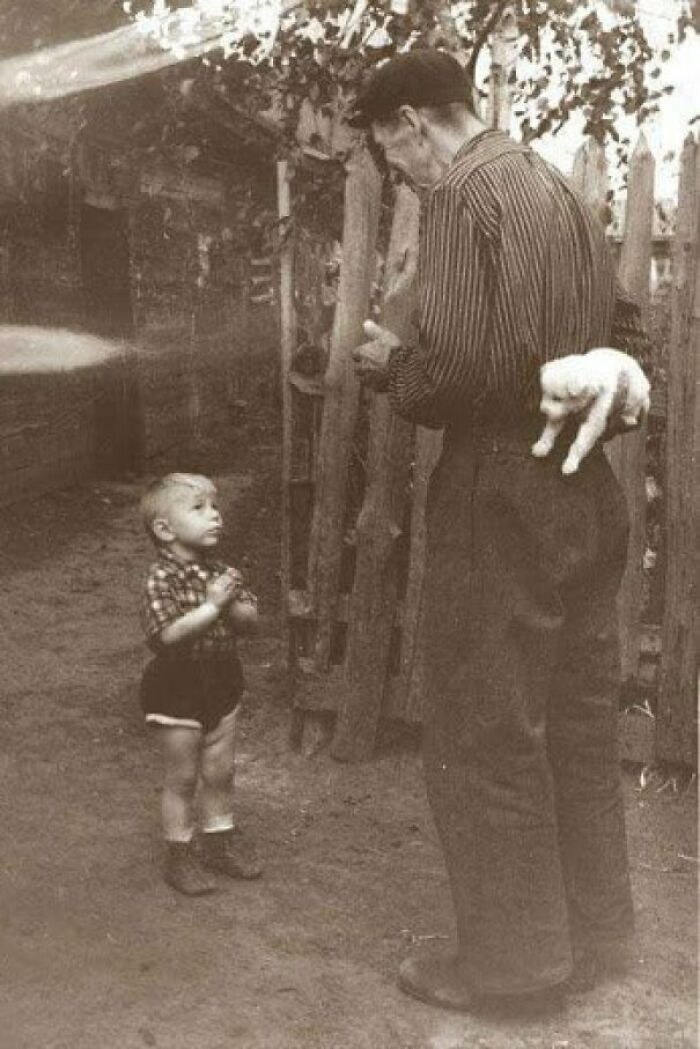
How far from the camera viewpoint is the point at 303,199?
5.07 meters

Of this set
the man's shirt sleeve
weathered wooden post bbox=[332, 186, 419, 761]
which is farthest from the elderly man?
weathered wooden post bbox=[332, 186, 419, 761]

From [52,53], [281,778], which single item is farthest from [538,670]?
[52,53]

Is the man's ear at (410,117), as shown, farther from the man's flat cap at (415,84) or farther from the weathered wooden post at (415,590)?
the weathered wooden post at (415,590)

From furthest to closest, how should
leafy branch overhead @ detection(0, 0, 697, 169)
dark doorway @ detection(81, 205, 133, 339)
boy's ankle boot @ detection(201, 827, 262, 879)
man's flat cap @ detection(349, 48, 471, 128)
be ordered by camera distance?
dark doorway @ detection(81, 205, 133, 339) → leafy branch overhead @ detection(0, 0, 697, 169) → boy's ankle boot @ detection(201, 827, 262, 879) → man's flat cap @ detection(349, 48, 471, 128)

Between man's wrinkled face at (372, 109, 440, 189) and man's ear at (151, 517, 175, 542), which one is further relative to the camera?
man's ear at (151, 517, 175, 542)

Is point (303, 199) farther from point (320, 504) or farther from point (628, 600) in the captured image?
point (628, 600)

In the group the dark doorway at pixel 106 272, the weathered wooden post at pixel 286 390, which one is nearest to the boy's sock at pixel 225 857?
the weathered wooden post at pixel 286 390

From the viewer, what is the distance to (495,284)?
252 cm

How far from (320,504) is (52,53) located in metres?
3.61

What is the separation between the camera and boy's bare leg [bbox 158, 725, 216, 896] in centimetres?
339

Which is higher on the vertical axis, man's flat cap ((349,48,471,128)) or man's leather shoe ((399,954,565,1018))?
man's flat cap ((349,48,471,128))

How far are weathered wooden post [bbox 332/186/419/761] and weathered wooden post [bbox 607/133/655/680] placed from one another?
711mm

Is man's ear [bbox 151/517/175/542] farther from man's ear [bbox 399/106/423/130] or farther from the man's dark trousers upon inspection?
man's ear [bbox 399/106/423/130]

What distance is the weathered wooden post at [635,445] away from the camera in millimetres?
3928
